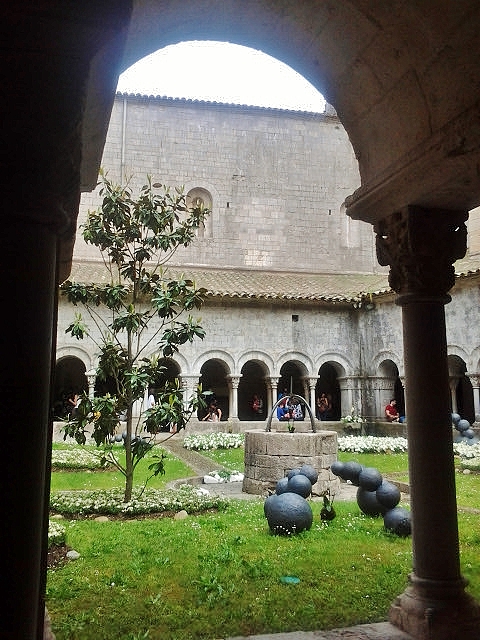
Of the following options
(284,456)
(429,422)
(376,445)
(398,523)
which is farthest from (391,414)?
(429,422)

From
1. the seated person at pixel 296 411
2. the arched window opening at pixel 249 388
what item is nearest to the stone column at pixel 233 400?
the seated person at pixel 296 411

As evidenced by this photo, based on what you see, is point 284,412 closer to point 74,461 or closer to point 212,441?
point 212,441

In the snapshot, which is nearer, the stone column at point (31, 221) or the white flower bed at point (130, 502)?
the stone column at point (31, 221)

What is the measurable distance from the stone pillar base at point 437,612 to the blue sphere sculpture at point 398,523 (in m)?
2.72

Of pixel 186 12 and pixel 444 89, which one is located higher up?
pixel 186 12

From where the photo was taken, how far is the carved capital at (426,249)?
374cm

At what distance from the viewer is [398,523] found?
6051 mm

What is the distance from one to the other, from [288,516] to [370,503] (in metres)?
1.45

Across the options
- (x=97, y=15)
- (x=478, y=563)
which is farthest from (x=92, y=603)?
(x=97, y=15)

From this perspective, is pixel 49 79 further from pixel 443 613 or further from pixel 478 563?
pixel 478 563

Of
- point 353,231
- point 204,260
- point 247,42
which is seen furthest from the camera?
point 353,231

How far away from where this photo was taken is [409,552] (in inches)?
211

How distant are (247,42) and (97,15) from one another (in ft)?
7.11

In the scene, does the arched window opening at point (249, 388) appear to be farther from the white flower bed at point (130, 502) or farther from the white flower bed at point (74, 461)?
the white flower bed at point (130, 502)
